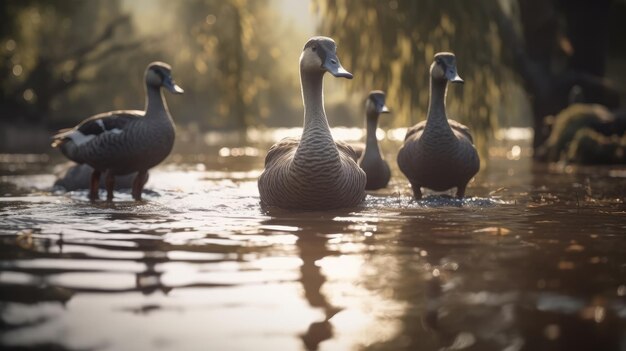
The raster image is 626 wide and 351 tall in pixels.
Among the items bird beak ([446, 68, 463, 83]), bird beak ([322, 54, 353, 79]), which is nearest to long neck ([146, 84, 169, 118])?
bird beak ([322, 54, 353, 79])

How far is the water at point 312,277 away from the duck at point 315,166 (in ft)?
0.71

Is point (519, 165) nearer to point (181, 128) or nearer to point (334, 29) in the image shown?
point (334, 29)

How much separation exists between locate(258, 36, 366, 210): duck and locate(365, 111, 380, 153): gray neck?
8.12 ft

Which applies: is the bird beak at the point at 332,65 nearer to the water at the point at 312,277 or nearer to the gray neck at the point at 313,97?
the gray neck at the point at 313,97

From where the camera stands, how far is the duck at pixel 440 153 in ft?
28.5

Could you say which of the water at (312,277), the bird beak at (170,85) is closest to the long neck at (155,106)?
the bird beak at (170,85)

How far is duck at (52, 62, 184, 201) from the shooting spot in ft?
30.9

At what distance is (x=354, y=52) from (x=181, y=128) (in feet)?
130

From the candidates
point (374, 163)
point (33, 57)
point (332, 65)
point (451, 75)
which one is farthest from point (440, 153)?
point (33, 57)

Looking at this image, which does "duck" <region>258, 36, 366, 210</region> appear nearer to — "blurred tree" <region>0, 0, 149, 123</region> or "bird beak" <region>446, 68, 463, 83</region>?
"bird beak" <region>446, 68, 463, 83</region>

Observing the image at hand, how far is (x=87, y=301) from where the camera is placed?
4.00 metres

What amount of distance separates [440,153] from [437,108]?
0.59 meters

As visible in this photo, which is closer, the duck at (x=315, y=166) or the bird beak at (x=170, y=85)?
the duck at (x=315, y=166)

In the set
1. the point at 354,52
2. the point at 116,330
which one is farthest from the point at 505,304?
the point at 354,52
